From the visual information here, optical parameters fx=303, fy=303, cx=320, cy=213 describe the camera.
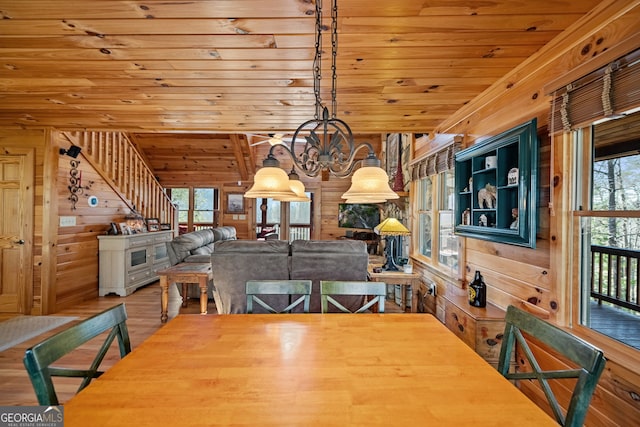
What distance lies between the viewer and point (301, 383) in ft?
3.55

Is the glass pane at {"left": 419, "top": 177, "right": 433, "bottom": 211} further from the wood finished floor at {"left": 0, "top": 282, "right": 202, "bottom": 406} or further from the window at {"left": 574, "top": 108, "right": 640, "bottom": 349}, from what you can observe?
the wood finished floor at {"left": 0, "top": 282, "right": 202, "bottom": 406}

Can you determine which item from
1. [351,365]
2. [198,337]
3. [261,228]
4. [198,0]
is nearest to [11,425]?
[198,337]

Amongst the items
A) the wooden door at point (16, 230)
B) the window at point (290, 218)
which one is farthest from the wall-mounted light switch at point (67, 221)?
the window at point (290, 218)

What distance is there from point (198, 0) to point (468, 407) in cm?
213

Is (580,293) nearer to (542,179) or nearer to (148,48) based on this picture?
(542,179)

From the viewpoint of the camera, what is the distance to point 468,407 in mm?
959

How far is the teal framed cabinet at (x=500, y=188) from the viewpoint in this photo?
1.94 m

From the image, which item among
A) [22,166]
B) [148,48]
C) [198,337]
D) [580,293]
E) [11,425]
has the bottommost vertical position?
[11,425]

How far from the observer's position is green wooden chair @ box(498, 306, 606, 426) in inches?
38.5

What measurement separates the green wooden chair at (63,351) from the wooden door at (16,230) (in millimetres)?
3745

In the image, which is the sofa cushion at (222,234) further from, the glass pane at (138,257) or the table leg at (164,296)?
the table leg at (164,296)

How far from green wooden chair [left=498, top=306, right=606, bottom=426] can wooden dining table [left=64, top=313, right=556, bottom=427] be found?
16 cm

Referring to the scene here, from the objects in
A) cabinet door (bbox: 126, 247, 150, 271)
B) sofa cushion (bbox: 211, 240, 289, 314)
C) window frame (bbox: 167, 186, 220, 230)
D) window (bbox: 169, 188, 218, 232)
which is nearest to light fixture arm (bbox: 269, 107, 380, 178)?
sofa cushion (bbox: 211, 240, 289, 314)

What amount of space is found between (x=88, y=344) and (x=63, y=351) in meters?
2.47
